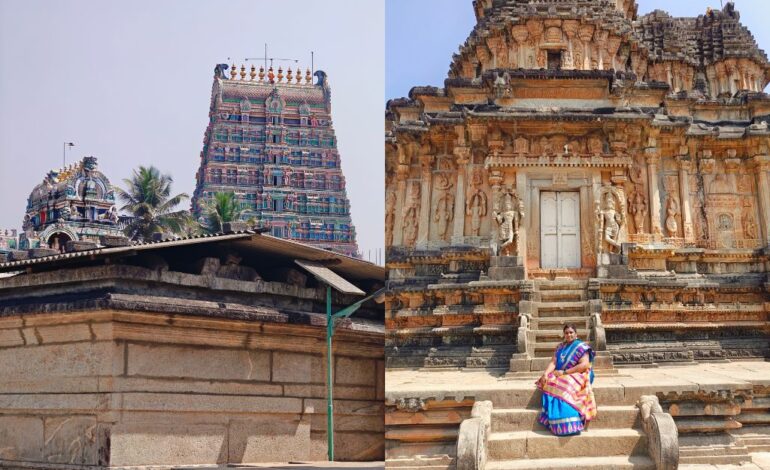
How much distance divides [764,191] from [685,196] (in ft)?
3.90

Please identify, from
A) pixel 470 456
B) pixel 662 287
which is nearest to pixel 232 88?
pixel 662 287

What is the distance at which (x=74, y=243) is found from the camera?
17.2ft

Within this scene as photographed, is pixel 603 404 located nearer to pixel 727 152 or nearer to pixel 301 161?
pixel 727 152

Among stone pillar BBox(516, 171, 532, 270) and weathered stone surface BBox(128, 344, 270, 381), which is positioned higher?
stone pillar BBox(516, 171, 532, 270)

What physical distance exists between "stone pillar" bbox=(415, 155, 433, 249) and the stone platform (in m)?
5.40

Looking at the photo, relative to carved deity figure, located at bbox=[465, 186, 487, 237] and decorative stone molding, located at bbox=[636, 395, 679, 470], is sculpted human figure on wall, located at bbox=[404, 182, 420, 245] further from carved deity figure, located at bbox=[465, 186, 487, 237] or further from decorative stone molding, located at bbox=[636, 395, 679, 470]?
decorative stone molding, located at bbox=[636, 395, 679, 470]

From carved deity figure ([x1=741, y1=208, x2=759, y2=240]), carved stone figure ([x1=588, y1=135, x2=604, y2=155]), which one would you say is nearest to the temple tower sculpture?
carved stone figure ([x1=588, y1=135, x2=604, y2=155])

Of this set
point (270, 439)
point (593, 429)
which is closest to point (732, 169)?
point (593, 429)

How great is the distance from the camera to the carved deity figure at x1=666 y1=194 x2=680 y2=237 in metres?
11.0

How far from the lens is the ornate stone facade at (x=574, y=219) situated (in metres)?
9.53

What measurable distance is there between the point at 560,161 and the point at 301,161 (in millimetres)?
18686

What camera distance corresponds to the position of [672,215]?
1105 cm

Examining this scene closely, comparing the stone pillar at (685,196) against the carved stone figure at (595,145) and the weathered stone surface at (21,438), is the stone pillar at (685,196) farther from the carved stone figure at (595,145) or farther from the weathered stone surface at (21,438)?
the weathered stone surface at (21,438)

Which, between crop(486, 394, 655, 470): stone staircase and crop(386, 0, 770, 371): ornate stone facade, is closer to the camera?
crop(486, 394, 655, 470): stone staircase
